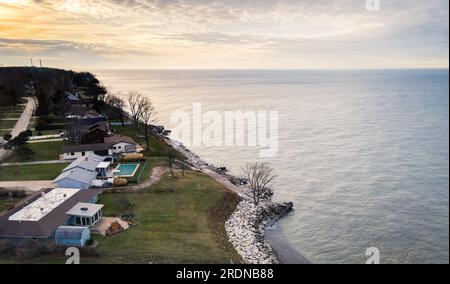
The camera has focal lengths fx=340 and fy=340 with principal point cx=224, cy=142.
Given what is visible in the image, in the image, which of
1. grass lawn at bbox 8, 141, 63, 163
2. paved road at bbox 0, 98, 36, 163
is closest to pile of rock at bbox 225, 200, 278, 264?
grass lawn at bbox 8, 141, 63, 163

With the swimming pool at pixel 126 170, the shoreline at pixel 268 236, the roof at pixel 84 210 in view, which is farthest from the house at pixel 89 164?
the shoreline at pixel 268 236

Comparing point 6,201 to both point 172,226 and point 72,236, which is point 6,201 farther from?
point 172,226

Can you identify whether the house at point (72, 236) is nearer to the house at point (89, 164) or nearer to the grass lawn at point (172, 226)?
the grass lawn at point (172, 226)

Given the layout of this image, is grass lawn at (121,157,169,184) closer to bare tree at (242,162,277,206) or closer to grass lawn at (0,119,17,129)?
bare tree at (242,162,277,206)

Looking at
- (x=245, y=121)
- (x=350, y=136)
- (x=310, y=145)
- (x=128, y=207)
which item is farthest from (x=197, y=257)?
(x=245, y=121)

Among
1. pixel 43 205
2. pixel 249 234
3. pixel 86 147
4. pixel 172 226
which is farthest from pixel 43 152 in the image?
pixel 249 234

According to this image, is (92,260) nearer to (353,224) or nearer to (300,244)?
(300,244)
